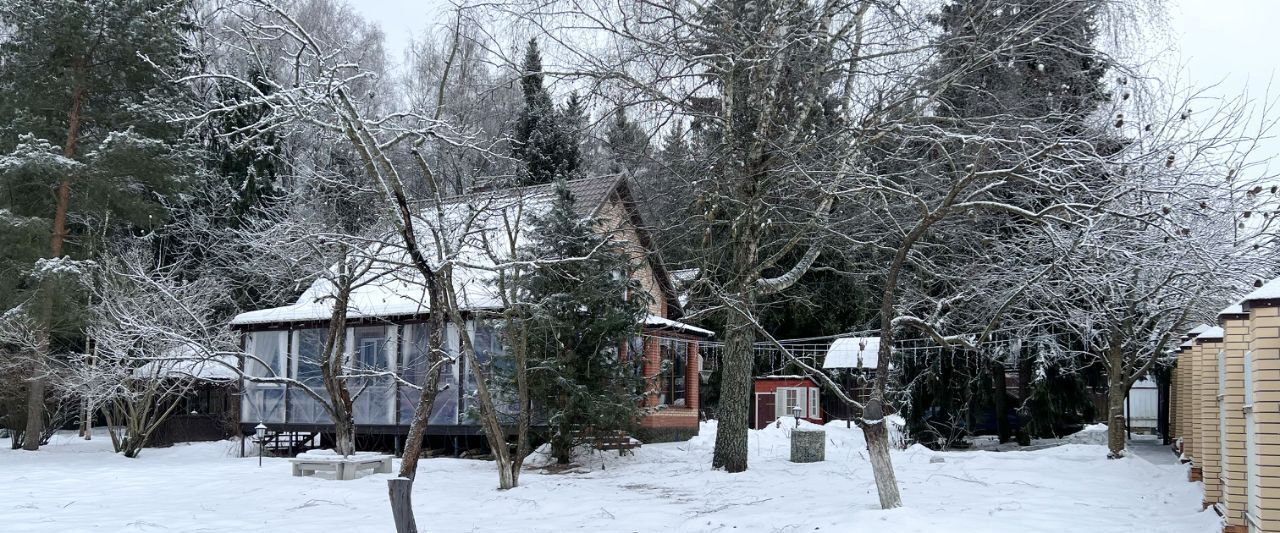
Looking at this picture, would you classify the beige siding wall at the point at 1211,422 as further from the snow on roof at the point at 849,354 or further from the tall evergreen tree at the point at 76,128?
the tall evergreen tree at the point at 76,128

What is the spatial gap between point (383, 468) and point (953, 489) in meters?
8.28

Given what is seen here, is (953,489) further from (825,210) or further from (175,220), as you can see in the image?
(175,220)

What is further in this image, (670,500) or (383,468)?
(383,468)

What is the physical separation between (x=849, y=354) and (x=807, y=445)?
9753 millimetres

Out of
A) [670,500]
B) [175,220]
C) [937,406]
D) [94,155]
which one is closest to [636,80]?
[670,500]

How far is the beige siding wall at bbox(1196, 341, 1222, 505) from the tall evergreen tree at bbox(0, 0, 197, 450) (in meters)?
19.2

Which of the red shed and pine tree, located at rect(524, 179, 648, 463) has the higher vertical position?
pine tree, located at rect(524, 179, 648, 463)

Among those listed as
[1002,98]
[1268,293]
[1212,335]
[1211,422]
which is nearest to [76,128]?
[1002,98]

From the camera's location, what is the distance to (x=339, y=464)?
14.3 meters

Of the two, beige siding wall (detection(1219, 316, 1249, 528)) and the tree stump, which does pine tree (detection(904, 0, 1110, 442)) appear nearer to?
beige siding wall (detection(1219, 316, 1249, 528))

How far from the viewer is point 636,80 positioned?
43.5ft

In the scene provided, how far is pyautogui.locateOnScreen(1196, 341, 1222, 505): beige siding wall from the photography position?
9.07 meters

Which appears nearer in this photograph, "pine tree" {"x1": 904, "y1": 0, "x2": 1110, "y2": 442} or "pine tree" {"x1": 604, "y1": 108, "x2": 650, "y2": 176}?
"pine tree" {"x1": 904, "y1": 0, "x2": 1110, "y2": 442}

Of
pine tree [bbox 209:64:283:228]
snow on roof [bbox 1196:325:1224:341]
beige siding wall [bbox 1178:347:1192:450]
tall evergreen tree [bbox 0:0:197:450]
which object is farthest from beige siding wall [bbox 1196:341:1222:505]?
pine tree [bbox 209:64:283:228]
